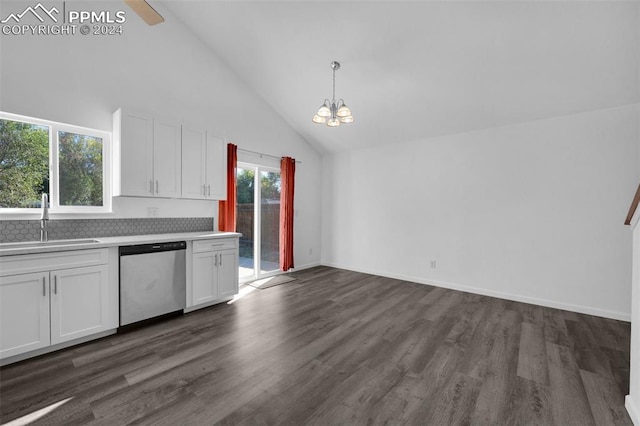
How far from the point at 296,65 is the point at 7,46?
9.90 ft

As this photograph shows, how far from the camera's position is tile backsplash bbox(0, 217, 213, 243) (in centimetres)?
259

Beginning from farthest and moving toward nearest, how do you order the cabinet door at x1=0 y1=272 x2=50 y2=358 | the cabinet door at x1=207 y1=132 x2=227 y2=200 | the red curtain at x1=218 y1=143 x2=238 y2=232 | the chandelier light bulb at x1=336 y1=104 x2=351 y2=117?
the red curtain at x1=218 y1=143 x2=238 y2=232, the cabinet door at x1=207 y1=132 x2=227 y2=200, the chandelier light bulb at x1=336 y1=104 x2=351 y2=117, the cabinet door at x1=0 y1=272 x2=50 y2=358

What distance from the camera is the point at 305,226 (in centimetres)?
587

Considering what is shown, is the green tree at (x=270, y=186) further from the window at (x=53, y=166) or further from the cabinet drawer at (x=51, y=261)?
the cabinet drawer at (x=51, y=261)

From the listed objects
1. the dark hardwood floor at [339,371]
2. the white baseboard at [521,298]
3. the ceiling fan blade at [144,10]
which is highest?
the ceiling fan blade at [144,10]

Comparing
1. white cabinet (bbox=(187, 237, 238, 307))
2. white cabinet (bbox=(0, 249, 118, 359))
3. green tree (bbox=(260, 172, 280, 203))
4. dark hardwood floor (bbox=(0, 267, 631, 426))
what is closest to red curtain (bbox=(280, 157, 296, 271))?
green tree (bbox=(260, 172, 280, 203))

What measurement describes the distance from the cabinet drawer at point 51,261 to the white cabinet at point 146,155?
2.48 feet

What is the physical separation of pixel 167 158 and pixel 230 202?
117cm

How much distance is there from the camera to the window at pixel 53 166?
2678 millimetres

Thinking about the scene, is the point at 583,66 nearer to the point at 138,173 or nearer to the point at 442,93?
the point at 442,93

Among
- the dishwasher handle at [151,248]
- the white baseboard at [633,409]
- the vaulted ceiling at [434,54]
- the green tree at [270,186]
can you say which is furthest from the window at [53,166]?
the white baseboard at [633,409]

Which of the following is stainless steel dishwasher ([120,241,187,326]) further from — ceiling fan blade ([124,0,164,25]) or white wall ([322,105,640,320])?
white wall ([322,105,640,320])

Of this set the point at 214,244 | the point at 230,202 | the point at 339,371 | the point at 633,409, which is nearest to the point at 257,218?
the point at 230,202

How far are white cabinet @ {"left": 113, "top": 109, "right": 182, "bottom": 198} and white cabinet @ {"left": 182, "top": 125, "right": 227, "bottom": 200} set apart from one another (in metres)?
0.09
